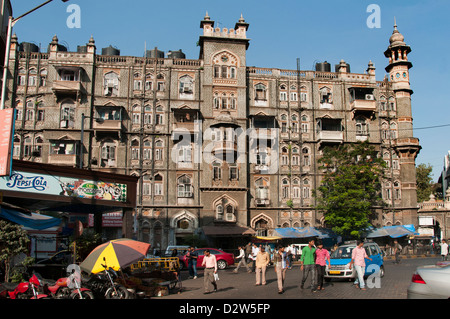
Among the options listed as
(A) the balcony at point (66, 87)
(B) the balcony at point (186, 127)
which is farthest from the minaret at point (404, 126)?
(A) the balcony at point (66, 87)

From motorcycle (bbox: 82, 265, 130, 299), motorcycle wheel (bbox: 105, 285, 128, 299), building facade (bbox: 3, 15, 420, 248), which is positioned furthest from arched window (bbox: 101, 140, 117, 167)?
motorcycle wheel (bbox: 105, 285, 128, 299)

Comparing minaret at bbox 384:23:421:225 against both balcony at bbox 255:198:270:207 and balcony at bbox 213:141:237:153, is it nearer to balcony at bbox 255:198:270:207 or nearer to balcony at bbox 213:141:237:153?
balcony at bbox 255:198:270:207

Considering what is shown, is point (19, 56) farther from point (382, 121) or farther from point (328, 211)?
point (382, 121)

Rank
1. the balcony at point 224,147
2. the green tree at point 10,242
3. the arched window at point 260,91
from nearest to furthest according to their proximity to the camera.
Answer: the green tree at point 10,242 < the balcony at point 224,147 < the arched window at point 260,91

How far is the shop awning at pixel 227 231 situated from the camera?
36562 millimetres

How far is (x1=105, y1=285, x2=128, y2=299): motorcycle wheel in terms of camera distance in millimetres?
12502

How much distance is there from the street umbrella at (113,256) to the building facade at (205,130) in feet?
76.0

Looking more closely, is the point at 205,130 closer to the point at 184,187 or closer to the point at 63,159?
the point at 184,187

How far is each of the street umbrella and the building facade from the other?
23160mm

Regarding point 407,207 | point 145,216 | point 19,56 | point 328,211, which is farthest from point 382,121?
point 19,56

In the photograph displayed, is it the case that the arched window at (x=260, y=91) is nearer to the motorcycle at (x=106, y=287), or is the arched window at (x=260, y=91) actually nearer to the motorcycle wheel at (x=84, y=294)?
the motorcycle at (x=106, y=287)

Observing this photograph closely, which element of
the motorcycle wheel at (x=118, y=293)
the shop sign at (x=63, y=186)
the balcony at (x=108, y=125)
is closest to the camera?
the motorcycle wheel at (x=118, y=293)

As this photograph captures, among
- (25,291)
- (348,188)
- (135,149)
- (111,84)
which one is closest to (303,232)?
(348,188)
